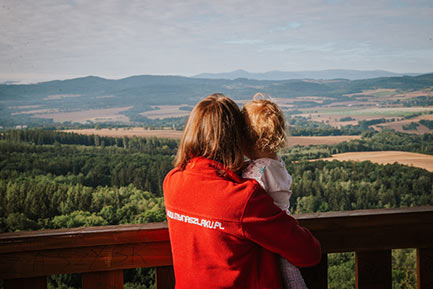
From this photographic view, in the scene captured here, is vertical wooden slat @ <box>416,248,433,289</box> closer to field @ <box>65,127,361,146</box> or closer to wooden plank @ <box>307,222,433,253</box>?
wooden plank @ <box>307,222,433,253</box>

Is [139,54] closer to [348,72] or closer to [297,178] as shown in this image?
[297,178]

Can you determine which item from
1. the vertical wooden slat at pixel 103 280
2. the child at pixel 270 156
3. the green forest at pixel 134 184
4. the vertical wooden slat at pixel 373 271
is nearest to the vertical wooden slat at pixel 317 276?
the vertical wooden slat at pixel 373 271

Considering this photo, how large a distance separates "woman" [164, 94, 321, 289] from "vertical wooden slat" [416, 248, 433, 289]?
648 mm

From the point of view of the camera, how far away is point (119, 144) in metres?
4.36

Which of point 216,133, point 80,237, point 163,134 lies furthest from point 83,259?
point 163,134

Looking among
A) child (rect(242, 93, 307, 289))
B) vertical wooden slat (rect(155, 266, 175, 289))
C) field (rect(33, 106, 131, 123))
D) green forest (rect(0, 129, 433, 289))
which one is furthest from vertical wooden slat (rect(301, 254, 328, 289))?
field (rect(33, 106, 131, 123))

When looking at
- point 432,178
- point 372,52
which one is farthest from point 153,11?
point 432,178

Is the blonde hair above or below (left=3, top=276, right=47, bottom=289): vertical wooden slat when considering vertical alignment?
above

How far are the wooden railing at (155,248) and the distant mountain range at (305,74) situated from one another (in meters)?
3.42

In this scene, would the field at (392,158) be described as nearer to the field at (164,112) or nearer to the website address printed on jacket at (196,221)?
the field at (164,112)

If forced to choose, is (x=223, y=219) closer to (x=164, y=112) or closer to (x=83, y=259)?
(x=83, y=259)

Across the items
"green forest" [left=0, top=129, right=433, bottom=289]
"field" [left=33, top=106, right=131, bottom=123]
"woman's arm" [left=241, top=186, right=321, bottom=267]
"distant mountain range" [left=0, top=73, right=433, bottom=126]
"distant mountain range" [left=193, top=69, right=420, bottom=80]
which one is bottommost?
"green forest" [left=0, top=129, right=433, bottom=289]

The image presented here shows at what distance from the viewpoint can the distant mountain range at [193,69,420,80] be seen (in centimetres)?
467

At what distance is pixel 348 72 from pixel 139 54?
2.76 meters
